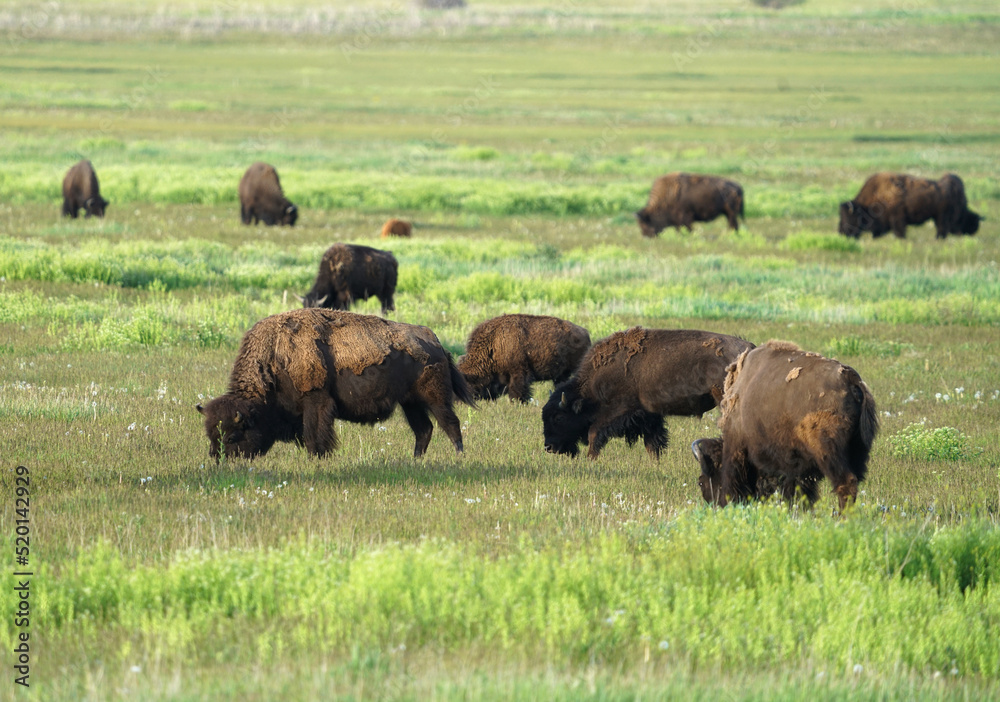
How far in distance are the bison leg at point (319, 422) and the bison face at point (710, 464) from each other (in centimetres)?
305

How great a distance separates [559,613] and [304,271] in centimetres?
1650

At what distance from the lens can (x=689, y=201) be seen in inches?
1257

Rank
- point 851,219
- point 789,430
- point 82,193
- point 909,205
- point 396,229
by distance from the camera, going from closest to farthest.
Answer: point 789,430 < point 396,229 < point 82,193 < point 851,219 < point 909,205

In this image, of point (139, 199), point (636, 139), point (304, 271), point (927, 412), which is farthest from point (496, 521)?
point (636, 139)

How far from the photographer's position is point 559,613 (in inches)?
215

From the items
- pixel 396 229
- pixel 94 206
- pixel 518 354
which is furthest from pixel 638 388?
pixel 94 206

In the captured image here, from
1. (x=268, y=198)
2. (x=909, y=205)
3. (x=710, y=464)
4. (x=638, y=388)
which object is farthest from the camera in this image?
(x=909, y=205)

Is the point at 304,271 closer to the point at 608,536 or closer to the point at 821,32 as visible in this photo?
the point at 608,536

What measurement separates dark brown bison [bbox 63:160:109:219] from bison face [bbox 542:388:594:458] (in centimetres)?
2250

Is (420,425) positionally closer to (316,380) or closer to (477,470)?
(477,470)

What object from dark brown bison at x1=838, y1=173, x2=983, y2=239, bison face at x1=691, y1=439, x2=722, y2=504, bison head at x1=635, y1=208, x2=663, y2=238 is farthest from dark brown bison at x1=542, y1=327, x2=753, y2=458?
dark brown bison at x1=838, y1=173, x2=983, y2=239

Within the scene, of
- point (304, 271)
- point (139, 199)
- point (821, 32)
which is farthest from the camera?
point (821, 32)

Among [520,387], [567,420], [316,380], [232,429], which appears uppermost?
[316,380]

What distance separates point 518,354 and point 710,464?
5.41m
